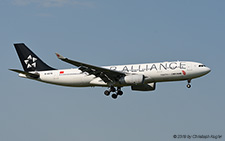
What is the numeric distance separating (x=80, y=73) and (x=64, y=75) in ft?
7.27

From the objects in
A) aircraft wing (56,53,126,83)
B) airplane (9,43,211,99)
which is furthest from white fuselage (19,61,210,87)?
aircraft wing (56,53,126,83)

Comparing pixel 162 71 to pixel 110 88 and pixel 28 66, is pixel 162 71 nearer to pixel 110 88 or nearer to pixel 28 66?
pixel 110 88

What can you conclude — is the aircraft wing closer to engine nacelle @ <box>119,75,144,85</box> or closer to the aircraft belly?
engine nacelle @ <box>119,75,144,85</box>

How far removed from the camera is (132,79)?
49156mm

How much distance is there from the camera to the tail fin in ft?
184

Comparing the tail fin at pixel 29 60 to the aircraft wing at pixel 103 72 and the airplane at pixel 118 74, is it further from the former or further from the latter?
the aircraft wing at pixel 103 72

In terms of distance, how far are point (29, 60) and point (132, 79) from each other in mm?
15100

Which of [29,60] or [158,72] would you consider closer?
[158,72]

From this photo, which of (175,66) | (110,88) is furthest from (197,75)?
(110,88)

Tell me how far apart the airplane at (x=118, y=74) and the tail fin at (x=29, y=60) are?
23 cm

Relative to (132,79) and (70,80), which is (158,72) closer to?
(132,79)

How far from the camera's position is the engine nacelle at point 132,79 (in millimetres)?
48781

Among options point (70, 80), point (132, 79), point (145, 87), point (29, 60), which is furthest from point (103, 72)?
point (29, 60)

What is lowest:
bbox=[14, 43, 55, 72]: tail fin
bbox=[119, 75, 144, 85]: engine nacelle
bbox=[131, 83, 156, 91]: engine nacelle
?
bbox=[131, 83, 156, 91]: engine nacelle
